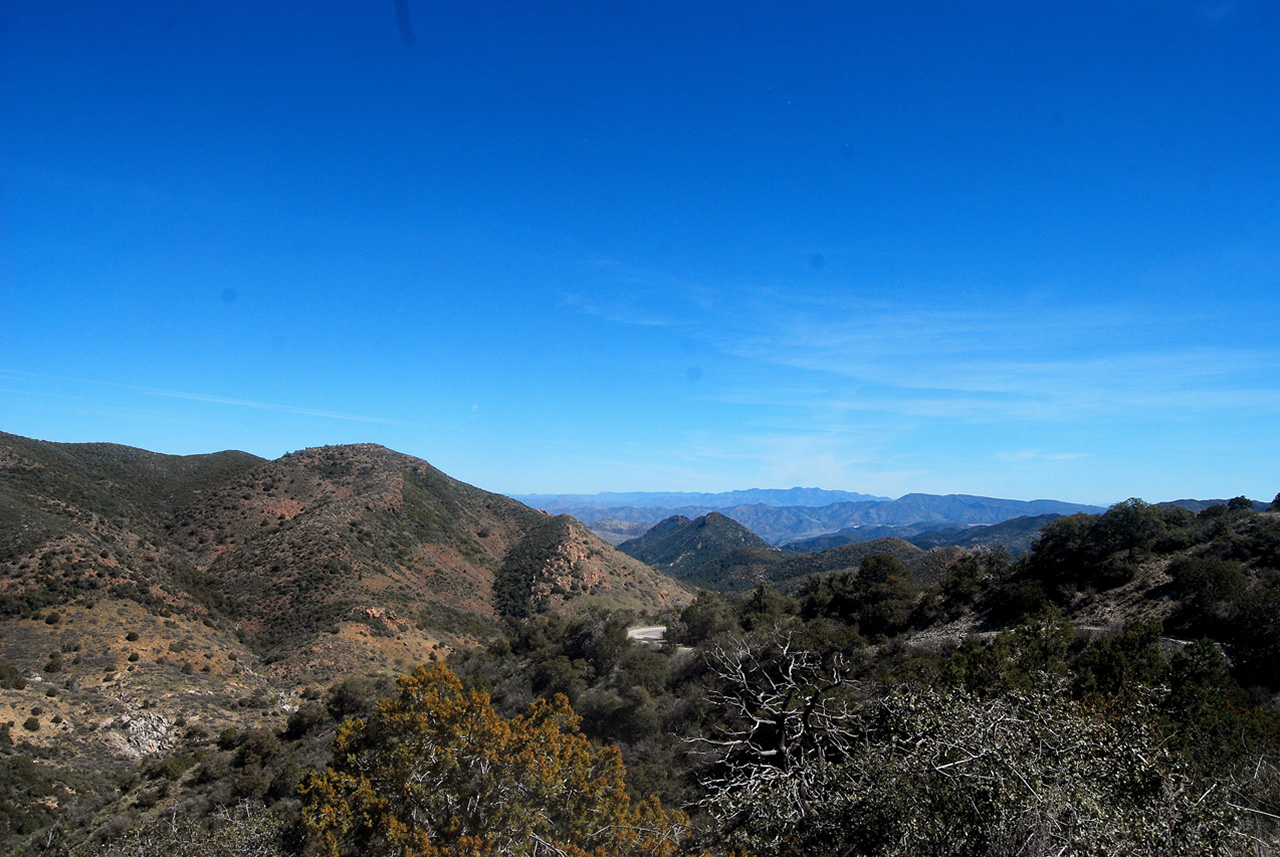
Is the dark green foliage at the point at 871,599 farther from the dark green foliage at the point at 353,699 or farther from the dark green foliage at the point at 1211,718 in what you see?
the dark green foliage at the point at 353,699

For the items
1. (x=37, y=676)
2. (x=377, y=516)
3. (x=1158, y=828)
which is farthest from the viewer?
(x=377, y=516)

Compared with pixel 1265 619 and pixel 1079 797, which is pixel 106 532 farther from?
pixel 1265 619

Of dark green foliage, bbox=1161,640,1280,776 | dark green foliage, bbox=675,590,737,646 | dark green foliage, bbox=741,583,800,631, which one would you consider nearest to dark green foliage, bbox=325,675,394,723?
dark green foliage, bbox=675,590,737,646

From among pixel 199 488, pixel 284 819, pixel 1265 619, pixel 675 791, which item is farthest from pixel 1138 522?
pixel 199 488

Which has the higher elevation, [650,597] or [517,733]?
[517,733]

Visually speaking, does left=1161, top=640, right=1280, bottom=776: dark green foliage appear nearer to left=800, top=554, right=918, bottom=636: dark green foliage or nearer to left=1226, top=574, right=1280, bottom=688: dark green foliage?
left=1226, top=574, right=1280, bottom=688: dark green foliage

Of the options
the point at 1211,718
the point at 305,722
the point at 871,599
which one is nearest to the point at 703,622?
the point at 871,599

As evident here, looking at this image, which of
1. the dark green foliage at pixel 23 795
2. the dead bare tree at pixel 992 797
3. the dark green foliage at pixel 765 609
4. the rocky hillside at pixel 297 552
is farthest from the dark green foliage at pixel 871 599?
the dark green foliage at pixel 23 795

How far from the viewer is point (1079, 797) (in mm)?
6359

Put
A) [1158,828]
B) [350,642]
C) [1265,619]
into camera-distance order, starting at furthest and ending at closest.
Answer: [350,642] < [1265,619] < [1158,828]

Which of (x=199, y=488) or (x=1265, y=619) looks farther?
(x=199, y=488)

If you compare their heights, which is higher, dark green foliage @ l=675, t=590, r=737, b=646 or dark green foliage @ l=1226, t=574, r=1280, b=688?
dark green foliage @ l=1226, t=574, r=1280, b=688

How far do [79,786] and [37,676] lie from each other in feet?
33.0

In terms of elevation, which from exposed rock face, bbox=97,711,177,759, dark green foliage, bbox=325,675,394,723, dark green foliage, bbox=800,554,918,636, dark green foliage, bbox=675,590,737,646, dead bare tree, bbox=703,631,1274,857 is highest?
dead bare tree, bbox=703,631,1274,857
